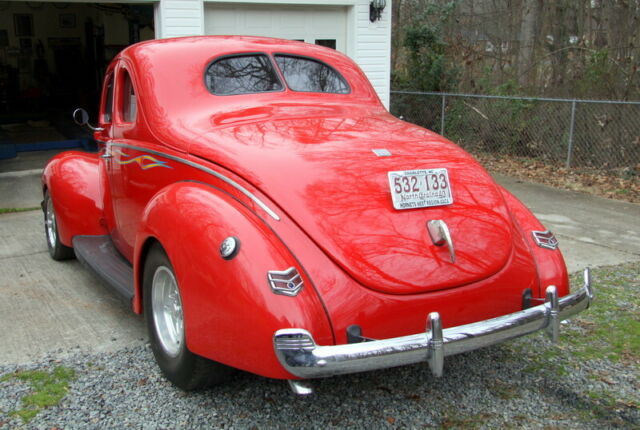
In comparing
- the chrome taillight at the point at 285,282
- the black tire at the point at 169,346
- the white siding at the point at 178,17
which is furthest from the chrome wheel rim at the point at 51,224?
the white siding at the point at 178,17

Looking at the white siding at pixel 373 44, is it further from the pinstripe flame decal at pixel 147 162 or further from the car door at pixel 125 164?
the pinstripe flame decal at pixel 147 162

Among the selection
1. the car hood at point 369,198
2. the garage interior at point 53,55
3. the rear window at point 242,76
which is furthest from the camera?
A: the garage interior at point 53,55

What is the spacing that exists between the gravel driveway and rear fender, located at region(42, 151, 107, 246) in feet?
4.68

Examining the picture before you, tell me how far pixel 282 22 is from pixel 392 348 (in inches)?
368

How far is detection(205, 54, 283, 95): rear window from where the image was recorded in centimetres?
444

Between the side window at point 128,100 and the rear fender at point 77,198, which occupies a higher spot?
the side window at point 128,100

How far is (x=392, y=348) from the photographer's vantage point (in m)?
2.74

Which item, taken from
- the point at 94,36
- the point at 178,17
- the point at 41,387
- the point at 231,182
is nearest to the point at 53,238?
the point at 41,387

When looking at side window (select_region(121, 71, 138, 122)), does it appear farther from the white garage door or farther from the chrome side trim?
the white garage door

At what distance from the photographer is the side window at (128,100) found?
4.73m

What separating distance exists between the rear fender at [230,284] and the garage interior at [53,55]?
15.0 meters

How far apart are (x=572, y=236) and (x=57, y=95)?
54.1ft

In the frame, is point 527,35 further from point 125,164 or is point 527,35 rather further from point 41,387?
point 41,387

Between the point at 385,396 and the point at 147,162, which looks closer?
the point at 385,396
